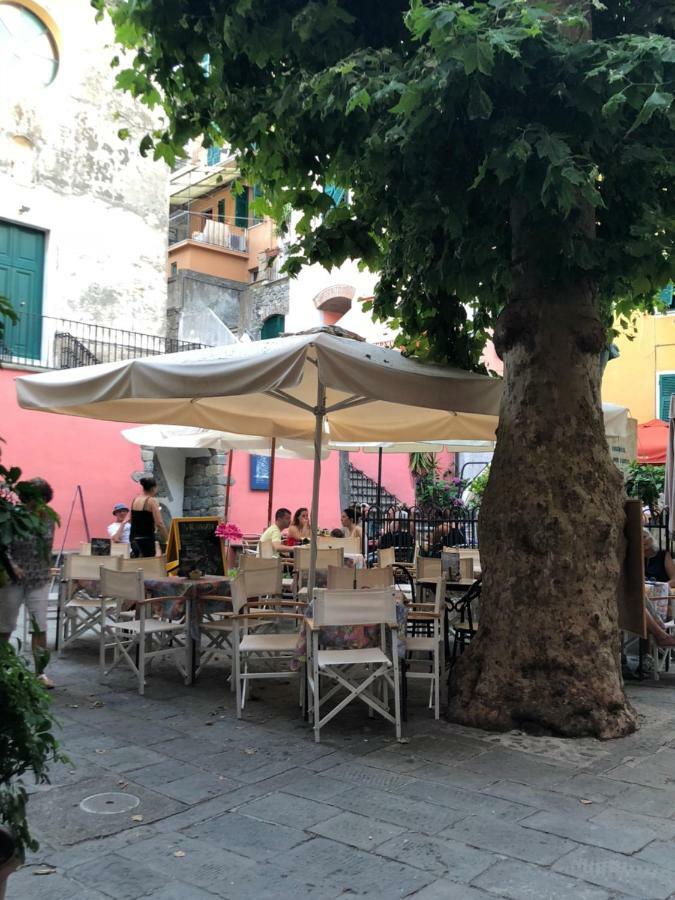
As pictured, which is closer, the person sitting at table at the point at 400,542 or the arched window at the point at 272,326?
the person sitting at table at the point at 400,542

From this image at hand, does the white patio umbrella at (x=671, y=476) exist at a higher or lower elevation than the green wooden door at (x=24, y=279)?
lower

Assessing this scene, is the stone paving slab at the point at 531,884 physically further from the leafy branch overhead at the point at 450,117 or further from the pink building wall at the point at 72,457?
the pink building wall at the point at 72,457

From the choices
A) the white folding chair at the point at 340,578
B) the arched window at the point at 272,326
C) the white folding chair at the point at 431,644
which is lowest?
the white folding chair at the point at 431,644

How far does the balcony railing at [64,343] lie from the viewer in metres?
16.4

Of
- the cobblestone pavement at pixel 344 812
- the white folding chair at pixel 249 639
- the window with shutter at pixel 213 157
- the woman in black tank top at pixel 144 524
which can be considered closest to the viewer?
the cobblestone pavement at pixel 344 812

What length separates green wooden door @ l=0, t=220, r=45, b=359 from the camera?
16.5 meters

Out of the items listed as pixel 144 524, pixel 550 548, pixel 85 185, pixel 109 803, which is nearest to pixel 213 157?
pixel 85 185

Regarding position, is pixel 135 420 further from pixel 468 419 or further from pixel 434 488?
pixel 434 488

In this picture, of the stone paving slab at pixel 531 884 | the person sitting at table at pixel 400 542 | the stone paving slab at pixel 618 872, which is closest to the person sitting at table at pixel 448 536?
the person sitting at table at pixel 400 542

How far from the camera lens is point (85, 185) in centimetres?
1794

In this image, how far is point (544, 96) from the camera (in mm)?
5172

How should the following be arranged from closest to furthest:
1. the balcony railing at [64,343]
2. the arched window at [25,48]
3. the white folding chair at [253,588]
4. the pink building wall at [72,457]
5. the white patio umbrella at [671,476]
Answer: the white folding chair at [253,588]
the white patio umbrella at [671,476]
the pink building wall at [72,457]
the balcony railing at [64,343]
the arched window at [25,48]

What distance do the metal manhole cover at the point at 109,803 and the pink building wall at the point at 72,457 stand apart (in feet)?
36.9

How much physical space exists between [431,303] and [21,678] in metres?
6.08
